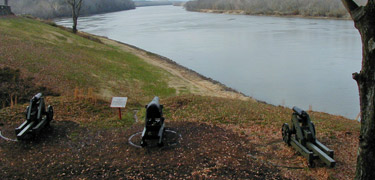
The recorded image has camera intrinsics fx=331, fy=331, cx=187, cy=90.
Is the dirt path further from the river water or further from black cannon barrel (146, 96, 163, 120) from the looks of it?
black cannon barrel (146, 96, 163, 120)

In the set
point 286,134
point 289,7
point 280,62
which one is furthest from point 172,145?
point 289,7

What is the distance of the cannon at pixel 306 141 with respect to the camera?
709cm

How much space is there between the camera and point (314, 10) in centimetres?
8625

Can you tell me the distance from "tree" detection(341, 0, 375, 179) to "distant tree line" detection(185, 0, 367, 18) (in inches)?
3062

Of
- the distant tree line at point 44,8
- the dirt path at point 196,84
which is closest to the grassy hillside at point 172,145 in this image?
the dirt path at point 196,84

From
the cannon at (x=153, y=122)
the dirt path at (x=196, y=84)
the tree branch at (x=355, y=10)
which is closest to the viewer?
the tree branch at (x=355, y=10)

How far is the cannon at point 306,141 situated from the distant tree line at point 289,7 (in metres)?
76.2

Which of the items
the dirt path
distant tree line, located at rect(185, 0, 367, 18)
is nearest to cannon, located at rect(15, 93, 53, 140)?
the dirt path

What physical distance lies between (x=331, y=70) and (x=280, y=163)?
24360 millimetres

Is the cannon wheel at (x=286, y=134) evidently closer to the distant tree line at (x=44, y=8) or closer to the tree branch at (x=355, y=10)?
the tree branch at (x=355, y=10)

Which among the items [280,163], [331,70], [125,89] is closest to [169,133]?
[280,163]

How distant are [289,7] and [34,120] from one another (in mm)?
95876

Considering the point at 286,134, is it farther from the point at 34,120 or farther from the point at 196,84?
the point at 196,84

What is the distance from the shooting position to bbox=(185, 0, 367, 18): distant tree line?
81.5 m
